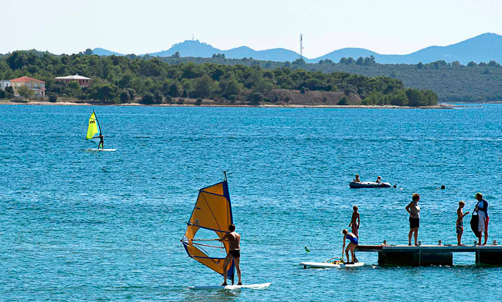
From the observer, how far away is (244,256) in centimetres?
3616

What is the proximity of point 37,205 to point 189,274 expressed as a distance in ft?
68.4

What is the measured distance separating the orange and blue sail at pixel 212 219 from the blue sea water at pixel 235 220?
1444 mm

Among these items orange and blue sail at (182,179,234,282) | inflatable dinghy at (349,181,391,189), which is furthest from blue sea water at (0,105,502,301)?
orange and blue sail at (182,179,234,282)

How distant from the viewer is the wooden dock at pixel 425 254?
34.0 m

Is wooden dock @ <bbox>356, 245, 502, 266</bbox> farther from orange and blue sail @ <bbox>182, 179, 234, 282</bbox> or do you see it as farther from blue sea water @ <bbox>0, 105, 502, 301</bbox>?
orange and blue sail @ <bbox>182, 179, 234, 282</bbox>

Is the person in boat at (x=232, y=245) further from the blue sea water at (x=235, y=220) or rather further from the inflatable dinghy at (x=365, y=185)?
the inflatable dinghy at (x=365, y=185)

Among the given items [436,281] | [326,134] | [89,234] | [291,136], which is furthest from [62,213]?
[326,134]

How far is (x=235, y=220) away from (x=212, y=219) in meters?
15.3

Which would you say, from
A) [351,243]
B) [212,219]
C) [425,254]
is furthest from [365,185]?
[212,219]

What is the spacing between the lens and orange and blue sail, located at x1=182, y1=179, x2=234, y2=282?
30281 mm

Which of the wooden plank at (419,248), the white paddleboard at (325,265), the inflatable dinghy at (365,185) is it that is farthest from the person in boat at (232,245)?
the inflatable dinghy at (365,185)

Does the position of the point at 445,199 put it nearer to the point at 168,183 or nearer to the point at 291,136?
the point at 168,183

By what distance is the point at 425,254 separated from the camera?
34344mm

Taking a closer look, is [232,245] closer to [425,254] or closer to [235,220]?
[425,254]
